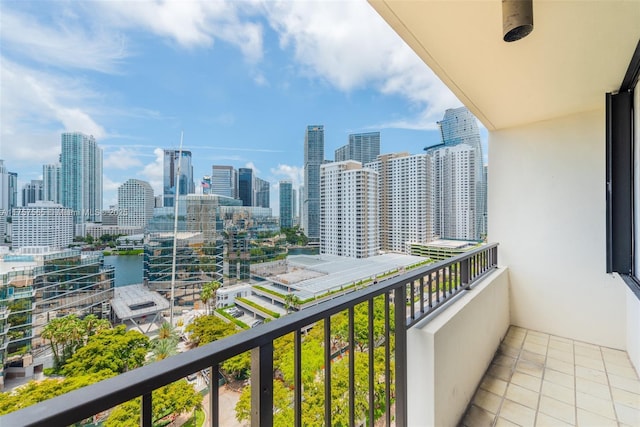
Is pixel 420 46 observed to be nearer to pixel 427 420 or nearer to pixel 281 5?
pixel 427 420

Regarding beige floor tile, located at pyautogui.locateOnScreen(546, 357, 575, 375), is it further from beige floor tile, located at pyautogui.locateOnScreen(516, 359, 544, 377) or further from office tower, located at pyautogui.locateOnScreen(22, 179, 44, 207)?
office tower, located at pyautogui.locateOnScreen(22, 179, 44, 207)

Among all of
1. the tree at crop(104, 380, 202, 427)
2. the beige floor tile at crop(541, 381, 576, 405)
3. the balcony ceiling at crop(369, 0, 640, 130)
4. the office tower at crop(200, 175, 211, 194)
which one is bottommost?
the beige floor tile at crop(541, 381, 576, 405)

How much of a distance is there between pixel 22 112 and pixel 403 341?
258 inches

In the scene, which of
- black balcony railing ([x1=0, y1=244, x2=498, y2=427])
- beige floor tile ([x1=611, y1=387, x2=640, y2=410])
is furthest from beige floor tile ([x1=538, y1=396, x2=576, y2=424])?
black balcony railing ([x1=0, y1=244, x2=498, y2=427])

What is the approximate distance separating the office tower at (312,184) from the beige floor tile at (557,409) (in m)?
3.57

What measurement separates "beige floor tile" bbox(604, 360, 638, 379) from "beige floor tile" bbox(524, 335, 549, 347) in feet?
1.53

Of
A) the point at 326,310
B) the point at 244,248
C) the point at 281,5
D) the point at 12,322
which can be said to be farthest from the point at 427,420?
the point at 281,5

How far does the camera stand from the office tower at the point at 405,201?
4.12m

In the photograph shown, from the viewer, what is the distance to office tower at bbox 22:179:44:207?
10.4 feet

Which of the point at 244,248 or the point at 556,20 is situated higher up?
the point at 556,20

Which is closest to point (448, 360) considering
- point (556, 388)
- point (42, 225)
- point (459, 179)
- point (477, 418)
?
point (477, 418)

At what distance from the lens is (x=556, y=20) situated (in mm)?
1469

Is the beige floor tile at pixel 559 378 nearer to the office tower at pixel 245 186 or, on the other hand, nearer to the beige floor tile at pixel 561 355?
the beige floor tile at pixel 561 355

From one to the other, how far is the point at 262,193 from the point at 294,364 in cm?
704
